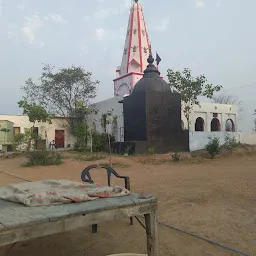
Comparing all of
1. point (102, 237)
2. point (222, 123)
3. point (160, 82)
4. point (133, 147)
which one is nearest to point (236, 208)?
point (102, 237)

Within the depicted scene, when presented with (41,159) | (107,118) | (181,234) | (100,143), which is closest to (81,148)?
(100,143)

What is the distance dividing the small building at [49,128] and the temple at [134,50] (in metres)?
6.38

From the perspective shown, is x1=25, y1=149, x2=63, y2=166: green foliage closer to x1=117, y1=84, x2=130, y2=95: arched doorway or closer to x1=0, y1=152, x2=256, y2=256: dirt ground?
x1=0, y1=152, x2=256, y2=256: dirt ground

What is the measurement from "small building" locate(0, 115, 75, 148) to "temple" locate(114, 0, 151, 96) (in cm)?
638

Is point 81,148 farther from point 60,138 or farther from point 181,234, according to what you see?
point 181,234

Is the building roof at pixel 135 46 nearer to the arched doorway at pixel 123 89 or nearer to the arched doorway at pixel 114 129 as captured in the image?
the arched doorway at pixel 123 89

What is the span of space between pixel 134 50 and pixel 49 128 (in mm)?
10407

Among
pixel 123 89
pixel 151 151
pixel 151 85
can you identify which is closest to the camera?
pixel 151 151

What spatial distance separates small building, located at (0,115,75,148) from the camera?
2411 cm

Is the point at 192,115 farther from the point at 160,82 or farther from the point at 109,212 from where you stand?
the point at 109,212

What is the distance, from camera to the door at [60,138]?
26016 millimetres

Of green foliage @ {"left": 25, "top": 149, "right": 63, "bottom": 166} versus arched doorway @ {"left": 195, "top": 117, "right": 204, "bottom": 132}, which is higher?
arched doorway @ {"left": 195, "top": 117, "right": 204, "bottom": 132}

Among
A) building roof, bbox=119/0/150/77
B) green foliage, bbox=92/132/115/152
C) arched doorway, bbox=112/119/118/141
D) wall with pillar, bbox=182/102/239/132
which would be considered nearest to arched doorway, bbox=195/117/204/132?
wall with pillar, bbox=182/102/239/132

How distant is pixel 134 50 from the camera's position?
23.9 m
